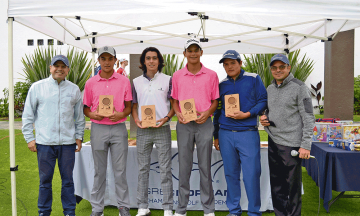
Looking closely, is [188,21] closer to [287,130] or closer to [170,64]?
[287,130]

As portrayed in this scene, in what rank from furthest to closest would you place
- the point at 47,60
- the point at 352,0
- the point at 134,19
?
1. the point at 47,60
2. the point at 134,19
3. the point at 352,0

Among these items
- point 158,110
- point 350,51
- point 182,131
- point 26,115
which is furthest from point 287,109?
point 350,51

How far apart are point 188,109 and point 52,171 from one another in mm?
1504

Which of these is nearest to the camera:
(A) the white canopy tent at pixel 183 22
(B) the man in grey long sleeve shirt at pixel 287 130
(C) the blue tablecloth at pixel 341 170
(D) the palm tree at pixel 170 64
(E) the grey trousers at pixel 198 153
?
(A) the white canopy tent at pixel 183 22

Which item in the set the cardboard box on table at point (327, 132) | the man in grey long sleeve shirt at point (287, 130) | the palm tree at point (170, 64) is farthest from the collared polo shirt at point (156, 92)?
the palm tree at point (170, 64)

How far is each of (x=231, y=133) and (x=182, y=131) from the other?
0.50m

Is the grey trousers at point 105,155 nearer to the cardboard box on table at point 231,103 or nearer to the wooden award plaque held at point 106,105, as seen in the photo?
the wooden award plaque held at point 106,105

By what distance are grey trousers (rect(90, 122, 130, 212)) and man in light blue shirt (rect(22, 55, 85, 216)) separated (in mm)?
222

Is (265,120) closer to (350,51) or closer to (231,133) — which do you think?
(231,133)

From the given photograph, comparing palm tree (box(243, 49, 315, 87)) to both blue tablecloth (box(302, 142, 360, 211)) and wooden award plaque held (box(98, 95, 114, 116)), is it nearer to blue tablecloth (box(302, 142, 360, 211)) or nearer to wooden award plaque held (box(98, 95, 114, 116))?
blue tablecloth (box(302, 142, 360, 211))

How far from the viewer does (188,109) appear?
2502 mm

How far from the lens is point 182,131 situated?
2.67 m

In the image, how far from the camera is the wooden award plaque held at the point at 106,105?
2561 millimetres

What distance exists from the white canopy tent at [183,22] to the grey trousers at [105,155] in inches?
30.8
